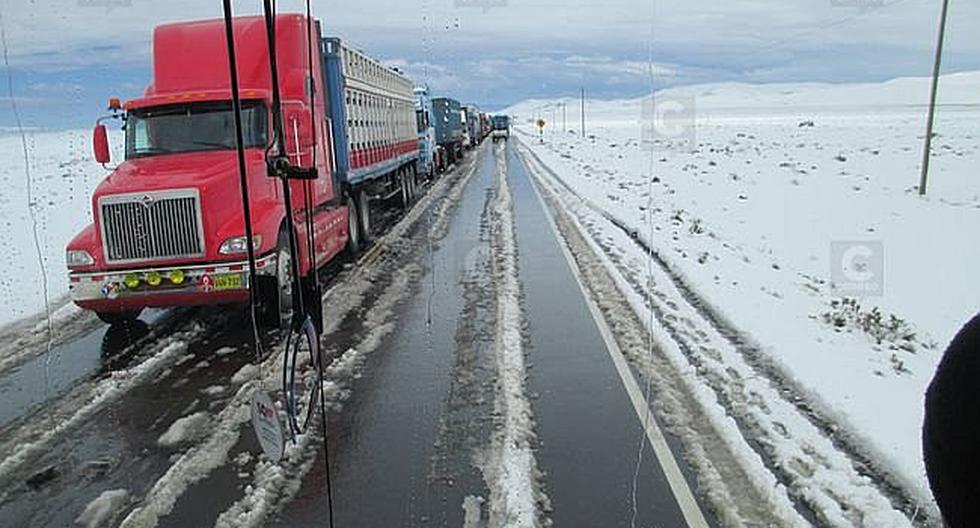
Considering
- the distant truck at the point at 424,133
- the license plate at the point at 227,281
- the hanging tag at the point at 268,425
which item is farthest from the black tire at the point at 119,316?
the distant truck at the point at 424,133

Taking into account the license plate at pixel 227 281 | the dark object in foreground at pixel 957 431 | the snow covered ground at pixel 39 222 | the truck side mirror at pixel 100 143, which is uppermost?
the truck side mirror at pixel 100 143

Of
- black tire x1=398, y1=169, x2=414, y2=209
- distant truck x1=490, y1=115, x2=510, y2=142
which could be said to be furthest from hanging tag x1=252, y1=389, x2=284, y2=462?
distant truck x1=490, y1=115, x2=510, y2=142

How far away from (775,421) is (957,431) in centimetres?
449

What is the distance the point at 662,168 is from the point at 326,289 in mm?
25902

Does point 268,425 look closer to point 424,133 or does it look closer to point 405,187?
point 405,187

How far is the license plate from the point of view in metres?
7.66

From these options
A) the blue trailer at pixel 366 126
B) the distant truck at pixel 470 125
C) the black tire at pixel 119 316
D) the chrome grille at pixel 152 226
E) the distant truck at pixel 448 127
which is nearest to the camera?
the chrome grille at pixel 152 226

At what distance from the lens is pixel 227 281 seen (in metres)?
7.68

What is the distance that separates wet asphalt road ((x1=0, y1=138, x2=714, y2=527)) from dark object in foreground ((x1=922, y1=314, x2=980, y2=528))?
9.66 ft

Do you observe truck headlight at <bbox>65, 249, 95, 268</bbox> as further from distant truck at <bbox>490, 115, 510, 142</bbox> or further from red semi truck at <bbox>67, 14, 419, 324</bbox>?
distant truck at <bbox>490, 115, 510, 142</bbox>

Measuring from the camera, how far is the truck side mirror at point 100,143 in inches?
355

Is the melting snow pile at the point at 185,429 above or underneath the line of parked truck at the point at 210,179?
underneath
